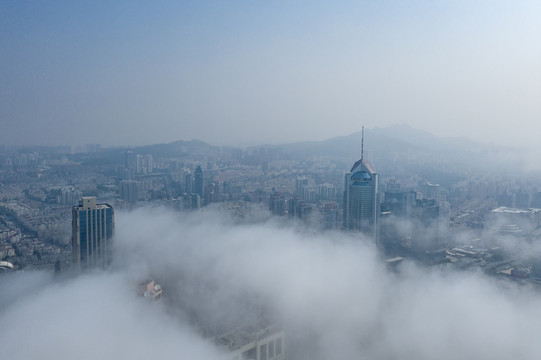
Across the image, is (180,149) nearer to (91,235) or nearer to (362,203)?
(362,203)

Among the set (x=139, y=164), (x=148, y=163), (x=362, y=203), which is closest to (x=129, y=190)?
(x=139, y=164)

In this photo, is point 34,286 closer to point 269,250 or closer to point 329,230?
point 269,250

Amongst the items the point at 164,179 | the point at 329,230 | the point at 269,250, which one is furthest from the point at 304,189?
the point at 269,250

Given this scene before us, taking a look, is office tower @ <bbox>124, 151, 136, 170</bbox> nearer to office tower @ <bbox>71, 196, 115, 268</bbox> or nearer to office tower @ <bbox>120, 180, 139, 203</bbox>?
office tower @ <bbox>120, 180, 139, 203</bbox>

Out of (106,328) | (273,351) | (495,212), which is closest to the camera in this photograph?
(106,328)

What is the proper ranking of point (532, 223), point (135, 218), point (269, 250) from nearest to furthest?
point (269, 250) → point (135, 218) → point (532, 223)

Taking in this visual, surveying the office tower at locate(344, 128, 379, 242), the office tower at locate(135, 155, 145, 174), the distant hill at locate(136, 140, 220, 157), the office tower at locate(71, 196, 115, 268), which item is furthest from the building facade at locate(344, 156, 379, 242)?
the office tower at locate(71, 196, 115, 268)

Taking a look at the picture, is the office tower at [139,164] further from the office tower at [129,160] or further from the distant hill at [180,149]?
the distant hill at [180,149]
